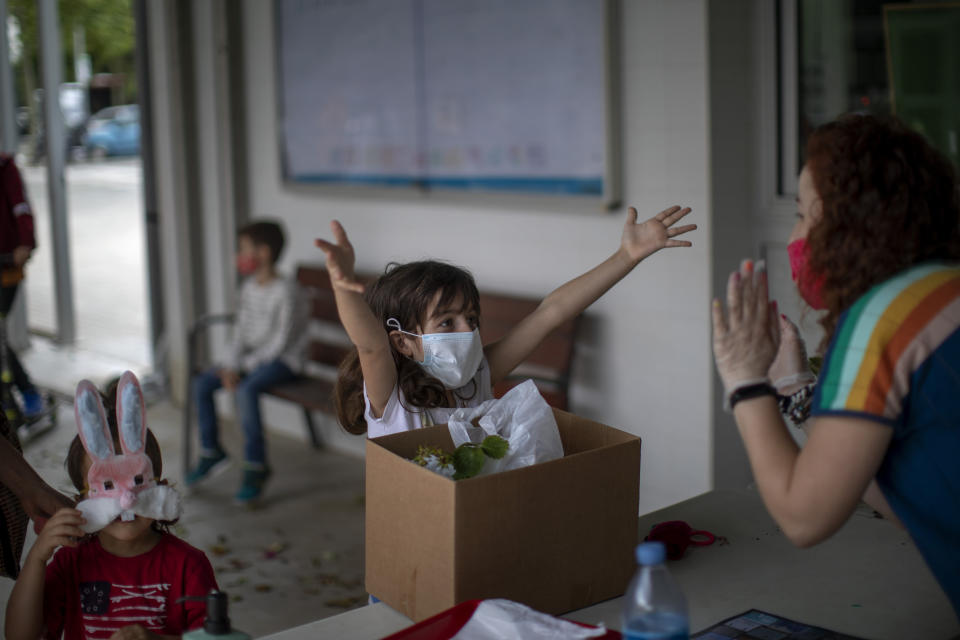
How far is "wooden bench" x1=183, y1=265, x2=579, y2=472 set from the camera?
3857 mm

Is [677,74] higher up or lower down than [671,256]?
higher up

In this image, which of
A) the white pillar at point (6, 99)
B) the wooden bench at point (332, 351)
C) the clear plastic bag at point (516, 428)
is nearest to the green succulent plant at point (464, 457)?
the clear plastic bag at point (516, 428)

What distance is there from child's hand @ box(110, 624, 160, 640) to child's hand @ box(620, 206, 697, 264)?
1.06 m

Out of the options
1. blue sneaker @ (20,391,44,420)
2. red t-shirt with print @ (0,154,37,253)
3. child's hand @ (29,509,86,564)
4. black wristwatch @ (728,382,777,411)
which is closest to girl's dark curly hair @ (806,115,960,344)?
black wristwatch @ (728,382,777,411)

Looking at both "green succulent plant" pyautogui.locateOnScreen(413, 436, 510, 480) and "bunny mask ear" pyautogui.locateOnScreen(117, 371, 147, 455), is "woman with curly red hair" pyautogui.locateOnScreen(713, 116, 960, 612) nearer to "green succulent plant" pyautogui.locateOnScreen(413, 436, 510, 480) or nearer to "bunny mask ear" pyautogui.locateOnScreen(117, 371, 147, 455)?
"green succulent plant" pyautogui.locateOnScreen(413, 436, 510, 480)

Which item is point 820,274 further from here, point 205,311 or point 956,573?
point 205,311

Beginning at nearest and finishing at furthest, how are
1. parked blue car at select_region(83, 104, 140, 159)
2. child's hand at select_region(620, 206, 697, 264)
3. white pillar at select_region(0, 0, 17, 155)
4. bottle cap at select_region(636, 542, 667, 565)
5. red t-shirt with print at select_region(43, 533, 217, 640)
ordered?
bottle cap at select_region(636, 542, 667, 565) < red t-shirt with print at select_region(43, 533, 217, 640) < child's hand at select_region(620, 206, 697, 264) < white pillar at select_region(0, 0, 17, 155) < parked blue car at select_region(83, 104, 140, 159)

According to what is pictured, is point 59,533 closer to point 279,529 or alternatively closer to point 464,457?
point 464,457

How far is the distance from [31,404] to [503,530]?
480cm

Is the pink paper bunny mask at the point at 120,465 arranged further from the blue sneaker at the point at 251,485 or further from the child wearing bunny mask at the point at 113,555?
the blue sneaker at the point at 251,485

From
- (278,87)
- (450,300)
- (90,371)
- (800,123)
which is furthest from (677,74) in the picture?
(90,371)

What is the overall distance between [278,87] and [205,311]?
1.32 meters

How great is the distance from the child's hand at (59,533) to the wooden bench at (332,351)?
1.78 m

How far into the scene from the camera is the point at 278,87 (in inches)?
203
